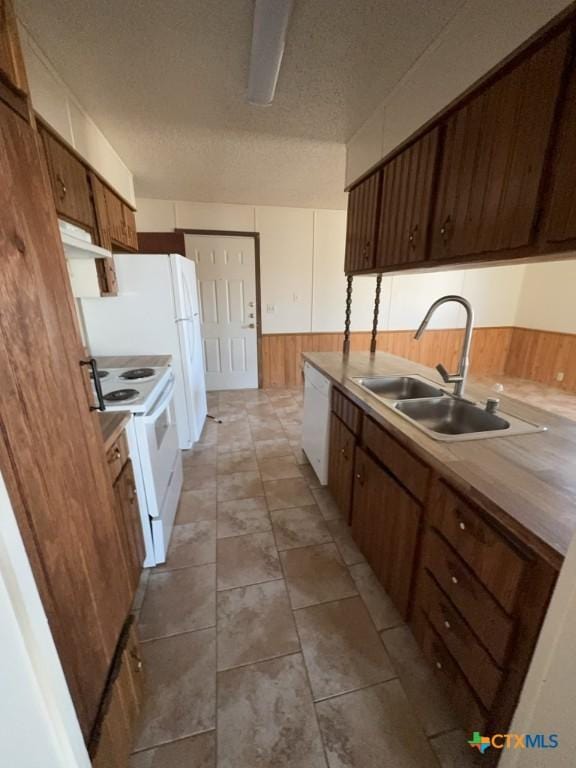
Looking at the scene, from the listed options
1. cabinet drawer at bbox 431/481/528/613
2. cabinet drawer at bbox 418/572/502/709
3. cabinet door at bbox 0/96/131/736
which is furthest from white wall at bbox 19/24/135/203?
cabinet drawer at bbox 418/572/502/709

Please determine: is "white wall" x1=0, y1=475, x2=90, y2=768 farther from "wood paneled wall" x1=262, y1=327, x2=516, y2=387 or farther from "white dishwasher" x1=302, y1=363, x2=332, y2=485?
"wood paneled wall" x1=262, y1=327, x2=516, y2=387

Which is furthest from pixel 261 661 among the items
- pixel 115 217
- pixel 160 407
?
pixel 115 217

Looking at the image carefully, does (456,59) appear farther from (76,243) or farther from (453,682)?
(453,682)

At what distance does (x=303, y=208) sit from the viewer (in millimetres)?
4172

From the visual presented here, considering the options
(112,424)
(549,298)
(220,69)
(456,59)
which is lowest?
(112,424)

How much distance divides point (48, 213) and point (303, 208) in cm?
402

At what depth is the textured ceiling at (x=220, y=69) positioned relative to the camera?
1.28 m

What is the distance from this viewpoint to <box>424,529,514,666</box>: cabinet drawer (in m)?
0.81

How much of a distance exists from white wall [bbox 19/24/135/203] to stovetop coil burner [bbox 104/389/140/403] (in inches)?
54.4

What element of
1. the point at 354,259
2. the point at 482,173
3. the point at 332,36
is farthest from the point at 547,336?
the point at 332,36

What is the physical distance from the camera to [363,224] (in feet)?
7.30

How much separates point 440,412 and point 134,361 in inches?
88.0

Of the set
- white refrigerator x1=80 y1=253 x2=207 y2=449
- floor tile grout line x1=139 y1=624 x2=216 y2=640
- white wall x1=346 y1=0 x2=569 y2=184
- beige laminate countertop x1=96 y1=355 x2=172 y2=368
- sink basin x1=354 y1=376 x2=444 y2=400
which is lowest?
floor tile grout line x1=139 y1=624 x2=216 y2=640

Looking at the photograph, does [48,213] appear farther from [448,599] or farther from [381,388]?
[381,388]
